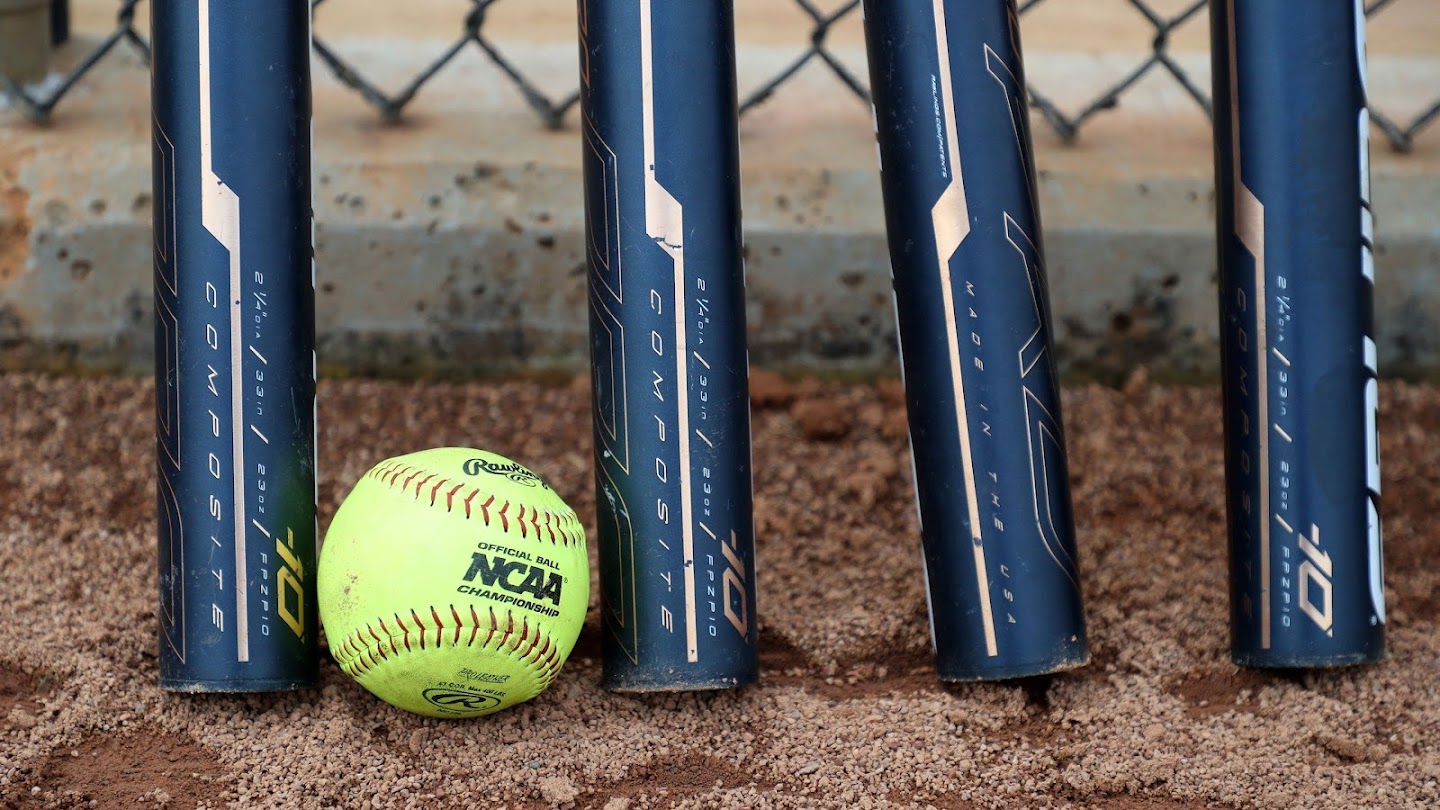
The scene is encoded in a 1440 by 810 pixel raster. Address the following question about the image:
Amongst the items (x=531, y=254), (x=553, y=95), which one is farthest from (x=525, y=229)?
(x=553, y=95)

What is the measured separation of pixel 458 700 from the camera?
167 cm

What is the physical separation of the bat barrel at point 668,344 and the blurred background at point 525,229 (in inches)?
27.8

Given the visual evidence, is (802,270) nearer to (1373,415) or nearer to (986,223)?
(986,223)

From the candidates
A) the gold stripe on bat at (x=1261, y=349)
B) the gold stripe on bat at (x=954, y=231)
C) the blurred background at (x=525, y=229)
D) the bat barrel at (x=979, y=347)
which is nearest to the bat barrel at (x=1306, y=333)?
the gold stripe on bat at (x=1261, y=349)

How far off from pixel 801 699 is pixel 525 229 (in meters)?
1.01

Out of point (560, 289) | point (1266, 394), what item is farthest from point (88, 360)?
point (1266, 394)

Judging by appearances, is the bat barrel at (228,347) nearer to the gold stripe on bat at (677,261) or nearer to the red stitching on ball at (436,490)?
the red stitching on ball at (436,490)

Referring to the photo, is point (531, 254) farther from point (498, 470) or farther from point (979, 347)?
point (979, 347)

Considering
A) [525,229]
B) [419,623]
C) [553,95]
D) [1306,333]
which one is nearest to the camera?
[419,623]

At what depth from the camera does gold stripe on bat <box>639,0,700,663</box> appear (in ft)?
5.68

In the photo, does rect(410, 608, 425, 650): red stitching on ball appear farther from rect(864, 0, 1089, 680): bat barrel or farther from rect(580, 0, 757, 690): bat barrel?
rect(864, 0, 1089, 680): bat barrel

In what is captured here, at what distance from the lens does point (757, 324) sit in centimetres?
254

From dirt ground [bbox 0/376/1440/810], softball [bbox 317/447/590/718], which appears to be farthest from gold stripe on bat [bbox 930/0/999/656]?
softball [bbox 317/447/590/718]

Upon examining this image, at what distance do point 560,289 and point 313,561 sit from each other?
83 cm
